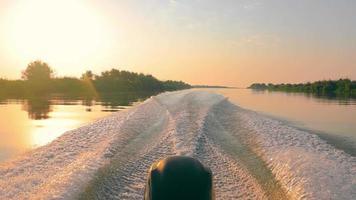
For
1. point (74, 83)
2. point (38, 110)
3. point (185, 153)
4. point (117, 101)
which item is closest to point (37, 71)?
point (74, 83)

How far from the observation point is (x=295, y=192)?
5.30 m

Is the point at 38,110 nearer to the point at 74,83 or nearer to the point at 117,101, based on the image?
the point at 117,101

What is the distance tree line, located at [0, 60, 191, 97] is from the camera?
46.2 m

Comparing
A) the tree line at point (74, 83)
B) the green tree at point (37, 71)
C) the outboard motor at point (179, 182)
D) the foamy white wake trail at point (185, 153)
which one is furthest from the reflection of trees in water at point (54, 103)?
the green tree at point (37, 71)

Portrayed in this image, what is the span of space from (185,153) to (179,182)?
4176 millimetres

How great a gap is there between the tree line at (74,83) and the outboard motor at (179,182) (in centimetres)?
4236

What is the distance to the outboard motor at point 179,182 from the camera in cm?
315

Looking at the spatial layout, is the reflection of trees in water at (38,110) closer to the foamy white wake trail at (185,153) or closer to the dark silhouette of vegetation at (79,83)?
the foamy white wake trail at (185,153)

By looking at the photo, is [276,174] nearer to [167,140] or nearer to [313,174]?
[313,174]

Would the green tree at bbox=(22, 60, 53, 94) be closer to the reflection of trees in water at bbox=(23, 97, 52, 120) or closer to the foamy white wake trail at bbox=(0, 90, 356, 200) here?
the reflection of trees in water at bbox=(23, 97, 52, 120)

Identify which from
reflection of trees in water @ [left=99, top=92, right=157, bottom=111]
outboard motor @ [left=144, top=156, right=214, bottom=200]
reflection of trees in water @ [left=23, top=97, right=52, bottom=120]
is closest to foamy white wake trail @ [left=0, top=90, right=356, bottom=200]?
outboard motor @ [left=144, top=156, right=214, bottom=200]

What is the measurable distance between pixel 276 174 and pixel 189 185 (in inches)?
135

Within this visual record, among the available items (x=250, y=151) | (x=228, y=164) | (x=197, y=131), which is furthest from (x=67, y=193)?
(x=197, y=131)

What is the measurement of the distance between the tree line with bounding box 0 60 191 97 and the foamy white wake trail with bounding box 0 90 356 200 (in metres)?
36.8
